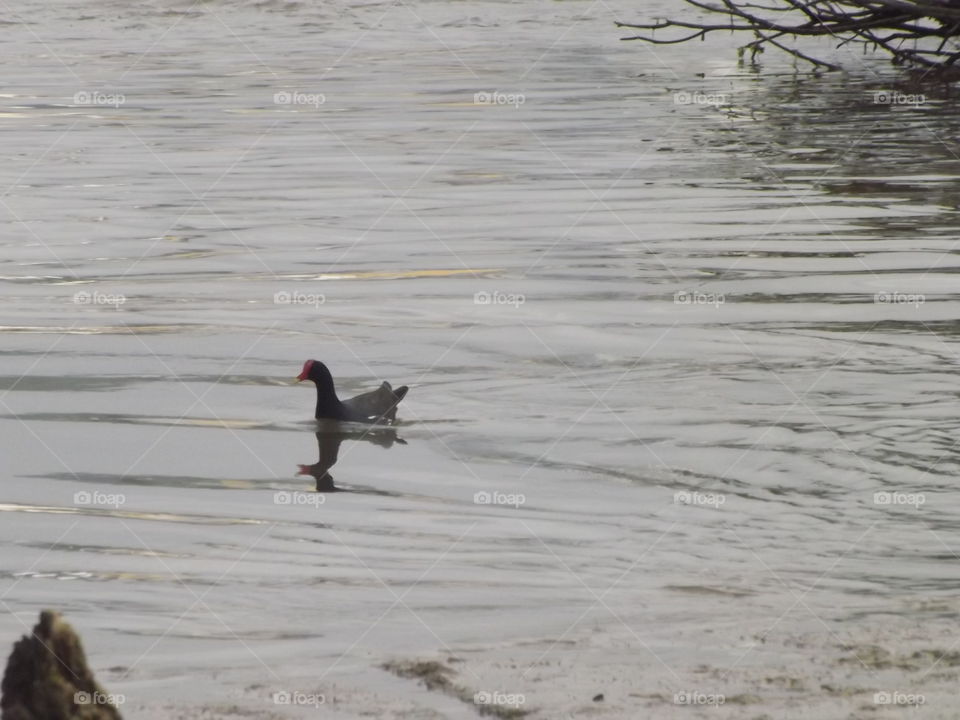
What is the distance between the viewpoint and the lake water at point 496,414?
6.22 m

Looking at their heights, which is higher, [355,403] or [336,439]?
[355,403]

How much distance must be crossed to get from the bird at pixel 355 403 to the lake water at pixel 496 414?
171 mm

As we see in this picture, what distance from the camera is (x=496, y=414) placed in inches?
395

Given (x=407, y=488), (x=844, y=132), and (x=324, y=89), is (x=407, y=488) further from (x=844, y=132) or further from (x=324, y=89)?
(x=324, y=89)

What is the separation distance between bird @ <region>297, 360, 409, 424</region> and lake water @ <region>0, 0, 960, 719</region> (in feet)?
0.56

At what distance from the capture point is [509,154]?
2075cm

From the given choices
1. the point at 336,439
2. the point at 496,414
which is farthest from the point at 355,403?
the point at 496,414

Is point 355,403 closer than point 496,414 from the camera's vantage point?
Yes

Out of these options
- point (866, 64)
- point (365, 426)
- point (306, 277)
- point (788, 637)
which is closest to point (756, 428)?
point (365, 426)

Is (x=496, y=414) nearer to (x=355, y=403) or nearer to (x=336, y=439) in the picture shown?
(x=355, y=403)

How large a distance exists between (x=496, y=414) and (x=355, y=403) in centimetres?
87

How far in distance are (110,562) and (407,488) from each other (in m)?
1.82

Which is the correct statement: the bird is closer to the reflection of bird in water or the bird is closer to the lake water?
the reflection of bird in water

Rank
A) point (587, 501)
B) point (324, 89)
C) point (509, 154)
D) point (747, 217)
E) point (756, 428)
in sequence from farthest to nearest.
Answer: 1. point (324, 89)
2. point (509, 154)
3. point (747, 217)
4. point (756, 428)
5. point (587, 501)
